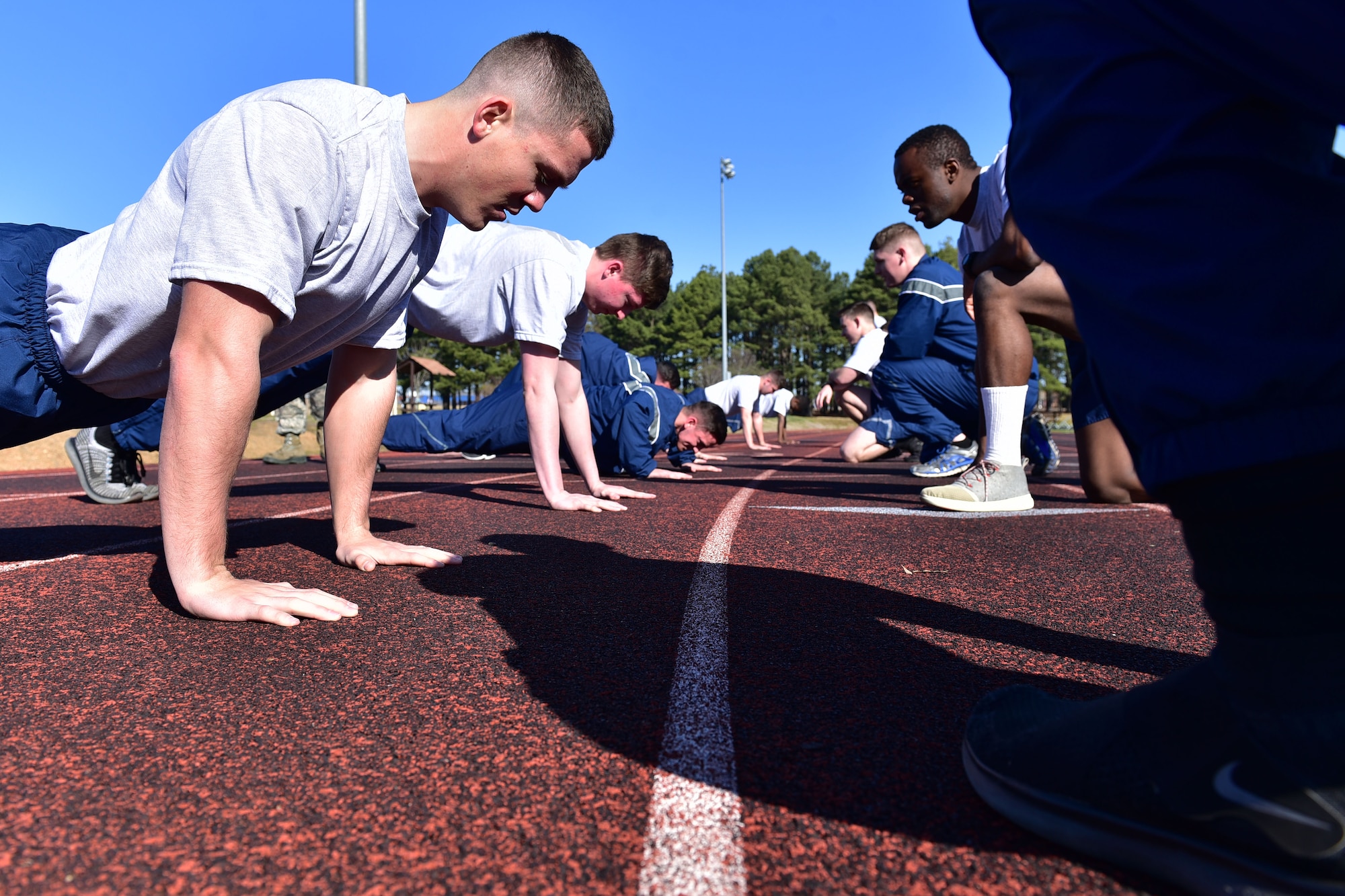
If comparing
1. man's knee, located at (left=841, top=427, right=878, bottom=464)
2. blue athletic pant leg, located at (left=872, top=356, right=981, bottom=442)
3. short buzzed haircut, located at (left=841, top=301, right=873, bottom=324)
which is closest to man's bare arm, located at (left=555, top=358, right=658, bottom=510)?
blue athletic pant leg, located at (left=872, top=356, right=981, bottom=442)

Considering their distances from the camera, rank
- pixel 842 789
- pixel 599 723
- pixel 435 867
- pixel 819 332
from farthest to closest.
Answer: pixel 819 332, pixel 599 723, pixel 842 789, pixel 435 867

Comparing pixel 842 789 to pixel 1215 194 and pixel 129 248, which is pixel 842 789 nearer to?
pixel 1215 194

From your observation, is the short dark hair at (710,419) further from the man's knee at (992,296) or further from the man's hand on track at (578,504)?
the man's knee at (992,296)

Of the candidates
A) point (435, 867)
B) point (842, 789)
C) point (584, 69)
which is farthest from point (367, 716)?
point (584, 69)

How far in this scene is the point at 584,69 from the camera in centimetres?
257

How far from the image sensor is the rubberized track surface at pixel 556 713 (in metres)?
0.98

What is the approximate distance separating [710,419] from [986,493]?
415 centimetres

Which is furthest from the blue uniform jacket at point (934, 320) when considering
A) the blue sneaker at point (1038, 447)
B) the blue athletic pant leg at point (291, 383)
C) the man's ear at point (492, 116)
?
the man's ear at point (492, 116)

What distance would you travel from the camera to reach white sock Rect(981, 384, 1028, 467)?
4.28m

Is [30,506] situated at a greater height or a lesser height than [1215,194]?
lesser

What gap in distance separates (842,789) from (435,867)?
0.56m

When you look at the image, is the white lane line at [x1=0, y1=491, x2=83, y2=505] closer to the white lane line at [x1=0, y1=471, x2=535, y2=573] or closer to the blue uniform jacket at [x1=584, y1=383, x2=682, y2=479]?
the white lane line at [x1=0, y1=471, x2=535, y2=573]

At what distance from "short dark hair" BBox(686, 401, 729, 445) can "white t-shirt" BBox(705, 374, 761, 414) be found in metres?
5.94

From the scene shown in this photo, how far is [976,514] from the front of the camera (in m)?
4.20
